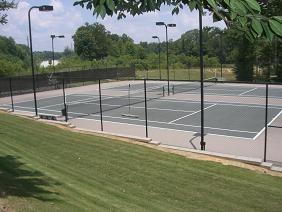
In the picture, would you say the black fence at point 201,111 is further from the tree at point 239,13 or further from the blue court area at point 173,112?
the tree at point 239,13

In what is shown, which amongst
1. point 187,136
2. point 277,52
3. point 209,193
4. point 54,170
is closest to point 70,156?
point 54,170

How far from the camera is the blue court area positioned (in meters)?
25.5

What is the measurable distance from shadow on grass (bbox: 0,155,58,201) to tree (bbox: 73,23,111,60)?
11081 cm

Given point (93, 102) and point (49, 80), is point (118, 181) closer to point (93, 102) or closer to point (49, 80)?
point (93, 102)

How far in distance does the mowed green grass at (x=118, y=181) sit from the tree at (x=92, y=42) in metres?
106

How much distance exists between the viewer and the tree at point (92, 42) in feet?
393

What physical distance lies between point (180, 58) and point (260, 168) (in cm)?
8508

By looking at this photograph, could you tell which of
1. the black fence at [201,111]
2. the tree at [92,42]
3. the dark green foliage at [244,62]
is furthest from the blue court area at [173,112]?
the tree at [92,42]

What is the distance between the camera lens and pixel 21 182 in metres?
8.81

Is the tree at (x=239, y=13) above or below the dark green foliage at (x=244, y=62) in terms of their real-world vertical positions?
above

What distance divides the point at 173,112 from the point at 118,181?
21092mm

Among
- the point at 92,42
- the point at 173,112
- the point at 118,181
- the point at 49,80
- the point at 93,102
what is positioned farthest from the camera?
the point at 92,42

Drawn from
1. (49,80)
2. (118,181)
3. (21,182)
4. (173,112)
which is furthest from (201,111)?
(49,80)

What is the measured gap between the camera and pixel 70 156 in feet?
45.3
